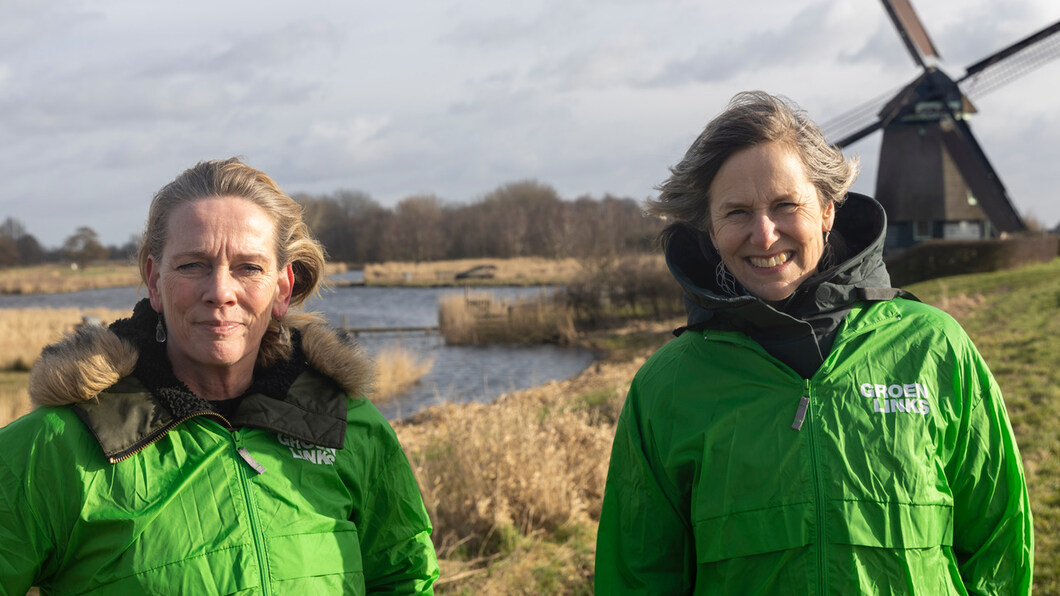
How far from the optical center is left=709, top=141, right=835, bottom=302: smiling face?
223 centimetres

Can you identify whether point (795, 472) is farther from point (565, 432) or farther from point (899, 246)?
point (899, 246)

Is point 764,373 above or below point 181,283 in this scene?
below

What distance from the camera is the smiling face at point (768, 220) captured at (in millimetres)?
2229

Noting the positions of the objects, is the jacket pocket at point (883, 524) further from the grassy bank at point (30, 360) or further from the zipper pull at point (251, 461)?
the grassy bank at point (30, 360)

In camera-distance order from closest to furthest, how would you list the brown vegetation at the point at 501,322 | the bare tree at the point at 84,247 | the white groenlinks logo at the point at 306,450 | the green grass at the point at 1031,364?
1. the white groenlinks logo at the point at 306,450
2. the green grass at the point at 1031,364
3. the brown vegetation at the point at 501,322
4. the bare tree at the point at 84,247

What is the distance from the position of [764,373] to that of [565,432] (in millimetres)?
4361

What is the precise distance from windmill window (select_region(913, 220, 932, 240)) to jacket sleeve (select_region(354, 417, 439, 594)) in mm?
29769

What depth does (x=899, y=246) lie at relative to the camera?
28.7 meters

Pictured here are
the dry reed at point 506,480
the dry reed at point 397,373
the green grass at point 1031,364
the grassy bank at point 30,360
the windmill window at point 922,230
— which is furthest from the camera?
the windmill window at point 922,230

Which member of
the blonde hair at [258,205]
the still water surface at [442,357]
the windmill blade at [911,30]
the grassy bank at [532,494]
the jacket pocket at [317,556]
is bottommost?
the still water surface at [442,357]

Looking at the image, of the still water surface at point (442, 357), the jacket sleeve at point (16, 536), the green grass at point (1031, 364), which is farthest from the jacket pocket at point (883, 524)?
the green grass at point (1031, 364)

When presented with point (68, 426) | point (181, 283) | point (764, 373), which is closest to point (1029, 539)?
point (764, 373)

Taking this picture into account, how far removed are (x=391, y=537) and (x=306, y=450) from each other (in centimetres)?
40

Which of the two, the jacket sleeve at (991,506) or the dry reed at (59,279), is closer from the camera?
the jacket sleeve at (991,506)
